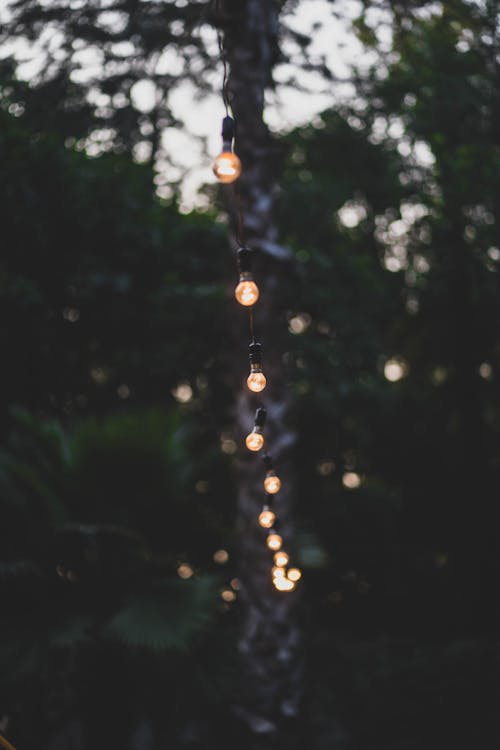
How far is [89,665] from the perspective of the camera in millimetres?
4121

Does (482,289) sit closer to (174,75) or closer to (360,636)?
(174,75)

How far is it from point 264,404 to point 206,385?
3.85 metres

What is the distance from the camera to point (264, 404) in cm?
399

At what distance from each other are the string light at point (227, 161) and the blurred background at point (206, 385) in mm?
2588

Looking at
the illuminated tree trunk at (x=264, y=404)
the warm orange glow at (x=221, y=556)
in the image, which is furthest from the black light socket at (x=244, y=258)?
the warm orange glow at (x=221, y=556)

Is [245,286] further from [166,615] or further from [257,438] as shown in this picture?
[166,615]

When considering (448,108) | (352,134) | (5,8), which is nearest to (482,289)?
(448,108)

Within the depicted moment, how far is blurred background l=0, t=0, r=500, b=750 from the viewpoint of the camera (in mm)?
4047

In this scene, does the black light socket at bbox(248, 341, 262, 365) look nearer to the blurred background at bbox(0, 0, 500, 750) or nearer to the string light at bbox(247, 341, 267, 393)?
the string light at bbox(247, 341, 267, 393)

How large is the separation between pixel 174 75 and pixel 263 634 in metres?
4.29

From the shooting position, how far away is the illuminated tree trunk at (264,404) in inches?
153

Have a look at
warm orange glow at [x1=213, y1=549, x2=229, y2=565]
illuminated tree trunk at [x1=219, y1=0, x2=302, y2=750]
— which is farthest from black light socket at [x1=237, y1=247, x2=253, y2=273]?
warm orange glow at [x1=213, y1=549, x2=229, y2=565]

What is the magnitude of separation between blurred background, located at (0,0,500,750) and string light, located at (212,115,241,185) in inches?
102

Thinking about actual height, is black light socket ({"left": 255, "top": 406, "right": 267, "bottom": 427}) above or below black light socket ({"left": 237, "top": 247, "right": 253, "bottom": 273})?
below
